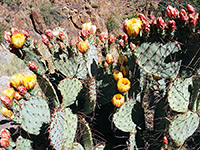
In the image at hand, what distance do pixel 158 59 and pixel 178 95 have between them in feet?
0.97

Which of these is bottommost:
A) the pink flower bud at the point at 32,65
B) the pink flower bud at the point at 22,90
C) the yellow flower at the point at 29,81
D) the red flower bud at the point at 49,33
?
the pink flower bud at the point at 22,90

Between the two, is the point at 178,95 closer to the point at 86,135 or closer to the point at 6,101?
the point at 86,135

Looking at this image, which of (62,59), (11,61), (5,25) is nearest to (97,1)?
(5,25)

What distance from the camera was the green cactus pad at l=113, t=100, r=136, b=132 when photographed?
159 centimetres

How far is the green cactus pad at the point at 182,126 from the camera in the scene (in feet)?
4.97

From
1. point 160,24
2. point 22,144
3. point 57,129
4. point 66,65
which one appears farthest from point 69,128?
point 160,24

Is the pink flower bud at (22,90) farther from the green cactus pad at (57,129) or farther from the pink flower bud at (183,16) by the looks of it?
the pink flower bud at (183,16)

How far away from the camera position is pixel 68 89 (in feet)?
5.74

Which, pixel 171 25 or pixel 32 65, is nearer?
pixel 171 25

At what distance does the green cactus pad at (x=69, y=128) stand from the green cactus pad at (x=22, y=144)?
36 cm

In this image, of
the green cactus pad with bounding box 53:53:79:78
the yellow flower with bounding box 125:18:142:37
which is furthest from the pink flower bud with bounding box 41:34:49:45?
the yellow flower with bounding box 125:18:142:37

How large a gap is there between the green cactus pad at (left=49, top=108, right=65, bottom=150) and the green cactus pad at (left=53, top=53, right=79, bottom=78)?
0.40m

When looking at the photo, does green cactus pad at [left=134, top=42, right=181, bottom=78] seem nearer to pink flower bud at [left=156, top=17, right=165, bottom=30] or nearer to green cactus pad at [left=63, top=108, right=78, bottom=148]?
pink flower bud at [left=156, top=17, right=165, bottom=30]

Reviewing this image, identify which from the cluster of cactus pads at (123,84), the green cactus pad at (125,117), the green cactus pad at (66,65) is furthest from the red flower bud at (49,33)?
the green cactus pad at (125,117)
